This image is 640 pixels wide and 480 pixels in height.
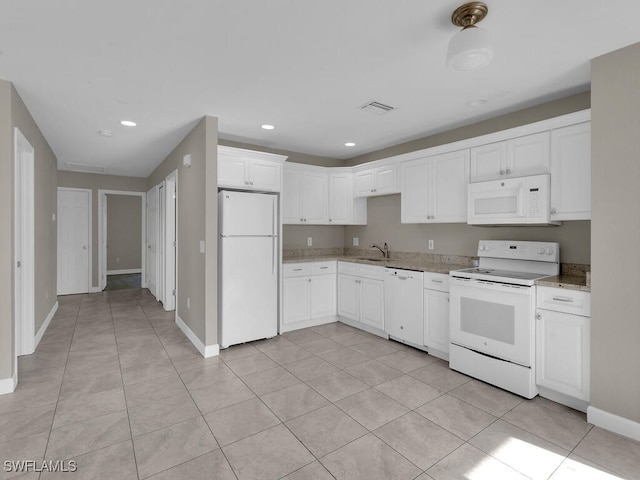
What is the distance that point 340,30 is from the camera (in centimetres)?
197

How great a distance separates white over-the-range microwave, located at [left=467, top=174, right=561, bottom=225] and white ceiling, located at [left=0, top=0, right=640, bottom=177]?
0.77 m

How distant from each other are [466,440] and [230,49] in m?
2.91

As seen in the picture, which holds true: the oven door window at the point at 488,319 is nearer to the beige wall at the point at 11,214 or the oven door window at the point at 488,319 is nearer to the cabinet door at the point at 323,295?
the cabinet door at the point at 323,295

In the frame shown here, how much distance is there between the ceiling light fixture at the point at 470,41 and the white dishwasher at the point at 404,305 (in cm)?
222

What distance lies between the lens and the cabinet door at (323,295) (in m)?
4.49

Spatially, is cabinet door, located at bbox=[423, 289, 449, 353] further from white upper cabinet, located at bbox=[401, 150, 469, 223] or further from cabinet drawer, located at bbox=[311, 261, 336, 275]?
cabinet drawer, located at bbox=[311, 261, 336, 275]

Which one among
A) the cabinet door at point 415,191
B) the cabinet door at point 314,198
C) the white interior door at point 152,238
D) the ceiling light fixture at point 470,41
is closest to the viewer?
the ceiling light fixture at point 470,41

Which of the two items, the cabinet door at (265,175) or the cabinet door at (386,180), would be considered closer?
the cabinet door at (265,175)

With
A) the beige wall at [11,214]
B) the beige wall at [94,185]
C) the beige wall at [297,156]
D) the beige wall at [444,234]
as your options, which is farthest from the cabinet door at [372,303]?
the beige wall at [94,185]

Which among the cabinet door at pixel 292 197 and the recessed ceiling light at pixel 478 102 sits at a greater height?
the recessed ceiling light at pixel 478 102

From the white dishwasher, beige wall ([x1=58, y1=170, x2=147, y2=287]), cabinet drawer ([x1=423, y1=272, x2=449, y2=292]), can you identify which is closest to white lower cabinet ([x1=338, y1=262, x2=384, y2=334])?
the white dishwasher

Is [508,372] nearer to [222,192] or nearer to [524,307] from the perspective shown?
[524,307]
